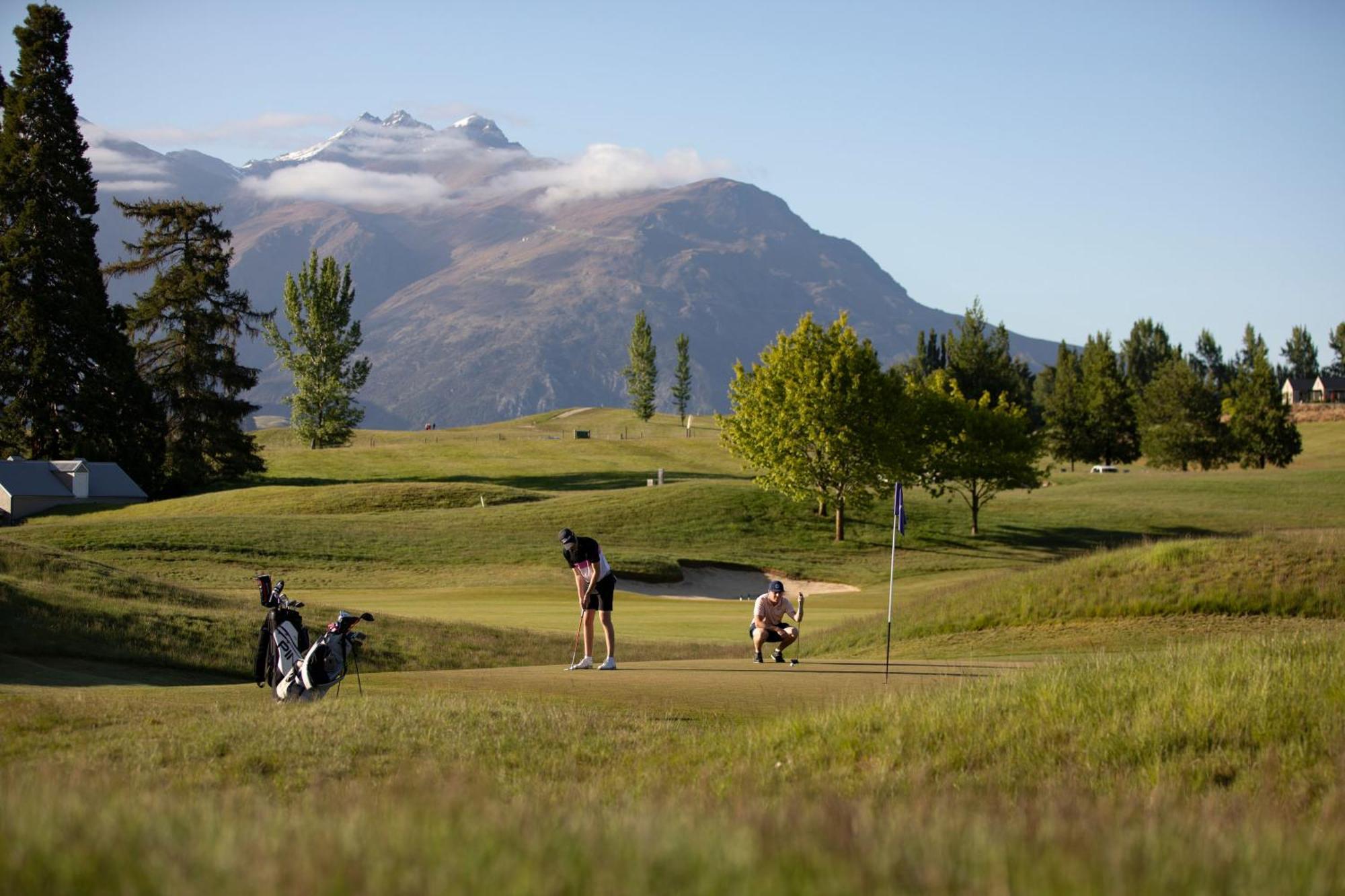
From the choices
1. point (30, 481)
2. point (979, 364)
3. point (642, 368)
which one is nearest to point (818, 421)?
point (30, 481)

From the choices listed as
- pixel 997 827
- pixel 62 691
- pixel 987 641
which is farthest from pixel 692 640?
pixel 997 827

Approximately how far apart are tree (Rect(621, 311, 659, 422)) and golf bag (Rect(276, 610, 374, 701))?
155 m

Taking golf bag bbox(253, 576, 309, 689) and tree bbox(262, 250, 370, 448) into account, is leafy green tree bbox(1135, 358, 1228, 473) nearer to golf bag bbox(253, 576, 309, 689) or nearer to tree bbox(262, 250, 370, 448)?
tree bbox(262, 250, 370, 448)

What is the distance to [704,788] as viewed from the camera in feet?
29.3

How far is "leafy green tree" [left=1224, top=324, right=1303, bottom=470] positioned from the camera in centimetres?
11206

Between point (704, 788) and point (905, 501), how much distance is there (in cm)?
7275

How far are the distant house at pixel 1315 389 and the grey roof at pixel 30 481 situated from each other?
161 m

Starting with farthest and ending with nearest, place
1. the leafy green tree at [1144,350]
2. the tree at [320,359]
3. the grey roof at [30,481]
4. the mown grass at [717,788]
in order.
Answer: the leafy green tree at [1144,350], the tree at [320,359], the grey roof at [30,481], the mown grass at [717,788]

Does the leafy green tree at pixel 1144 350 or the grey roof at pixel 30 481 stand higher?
the leafy green tree at pixel 1144 350

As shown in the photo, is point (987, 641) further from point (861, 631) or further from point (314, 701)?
point (314, 701)

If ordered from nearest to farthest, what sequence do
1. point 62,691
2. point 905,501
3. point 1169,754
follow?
point 1169,754, point 62,691, point 905,501

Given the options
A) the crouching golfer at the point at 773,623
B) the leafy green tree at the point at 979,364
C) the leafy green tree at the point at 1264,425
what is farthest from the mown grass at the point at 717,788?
the leafy green tree at the point at 979,364

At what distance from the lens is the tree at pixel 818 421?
6688 cm

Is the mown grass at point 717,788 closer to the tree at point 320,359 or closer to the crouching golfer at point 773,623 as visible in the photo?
the crouching golfer at point 773,623
